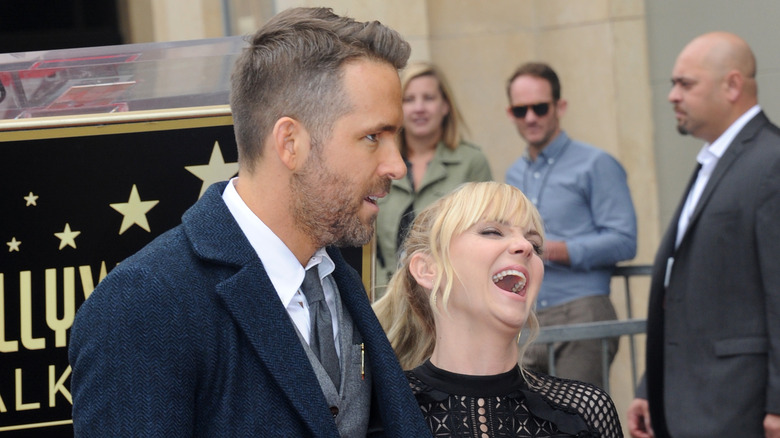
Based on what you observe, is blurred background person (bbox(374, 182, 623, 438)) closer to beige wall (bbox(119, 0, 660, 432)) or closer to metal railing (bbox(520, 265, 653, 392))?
metal railing (bbox(520, 265, 653, 392))

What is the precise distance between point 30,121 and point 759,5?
5610 millimetres

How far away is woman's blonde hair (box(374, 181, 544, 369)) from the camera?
328cm

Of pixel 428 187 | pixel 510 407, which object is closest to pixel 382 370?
pixel 510 407

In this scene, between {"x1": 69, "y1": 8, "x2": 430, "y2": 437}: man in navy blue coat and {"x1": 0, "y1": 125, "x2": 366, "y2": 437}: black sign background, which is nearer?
{"x1": 69, "y1": 8, "x2": 430, "y2": 437}: man in navy blue coat

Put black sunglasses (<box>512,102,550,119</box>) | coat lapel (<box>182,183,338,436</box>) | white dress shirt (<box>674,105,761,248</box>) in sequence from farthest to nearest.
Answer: black sunglasses (<box>512,102,550,119</box>) → white dress shirt (<box>674,105,761,248</box>) → coat lapel (<box>182,183,338,436</box>)

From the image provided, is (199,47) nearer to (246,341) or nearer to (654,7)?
(246,341)

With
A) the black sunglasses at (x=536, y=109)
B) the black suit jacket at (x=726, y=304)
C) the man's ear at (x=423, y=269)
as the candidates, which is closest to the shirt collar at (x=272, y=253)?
the man's ear at (x=423, y=269)

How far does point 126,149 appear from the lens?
2973mm

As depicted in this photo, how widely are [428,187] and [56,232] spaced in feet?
9.72

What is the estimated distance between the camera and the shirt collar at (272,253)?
8.03 ft

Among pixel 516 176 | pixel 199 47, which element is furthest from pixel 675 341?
pixel 199 47

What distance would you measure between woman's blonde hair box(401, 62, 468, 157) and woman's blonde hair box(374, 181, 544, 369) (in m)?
2.30

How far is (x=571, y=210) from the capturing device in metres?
5.81

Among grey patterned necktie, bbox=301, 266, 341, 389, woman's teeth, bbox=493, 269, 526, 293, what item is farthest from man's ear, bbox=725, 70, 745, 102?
grey patterned necktie, bbox=301, 266, 341, 389
